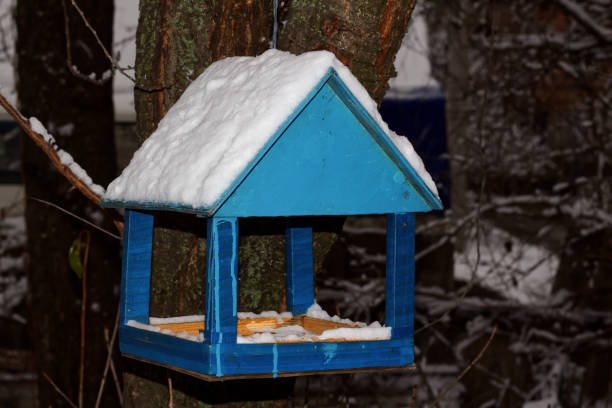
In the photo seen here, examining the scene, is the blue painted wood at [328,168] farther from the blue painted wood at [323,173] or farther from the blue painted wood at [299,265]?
the blue painted wood at [299,265]

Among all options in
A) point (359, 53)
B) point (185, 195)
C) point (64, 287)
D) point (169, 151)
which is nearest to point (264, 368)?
point (185, 195)

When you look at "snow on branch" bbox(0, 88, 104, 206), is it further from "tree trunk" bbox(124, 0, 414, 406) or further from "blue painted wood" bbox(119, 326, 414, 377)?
"blue painted wood" bbox(119, 326, 414, 377)

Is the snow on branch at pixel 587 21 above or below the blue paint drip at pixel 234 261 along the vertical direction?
above

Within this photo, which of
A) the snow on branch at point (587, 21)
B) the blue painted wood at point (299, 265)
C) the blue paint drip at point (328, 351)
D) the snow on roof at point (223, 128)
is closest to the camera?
the snow on roof at point (223, 128)

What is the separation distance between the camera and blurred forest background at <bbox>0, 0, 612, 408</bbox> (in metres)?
2.59

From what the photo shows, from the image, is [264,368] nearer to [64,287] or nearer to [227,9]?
[227,9]

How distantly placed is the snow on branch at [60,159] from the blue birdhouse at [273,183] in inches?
16.1

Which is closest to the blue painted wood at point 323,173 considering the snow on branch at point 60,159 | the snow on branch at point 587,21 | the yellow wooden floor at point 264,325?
the yellow wooden floor at point 264,325

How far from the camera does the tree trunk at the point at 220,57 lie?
244cm

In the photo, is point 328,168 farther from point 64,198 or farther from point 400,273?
point 64,198

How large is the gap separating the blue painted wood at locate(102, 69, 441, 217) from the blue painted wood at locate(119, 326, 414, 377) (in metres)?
0.31

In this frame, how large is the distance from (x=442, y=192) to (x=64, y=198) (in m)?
3.05

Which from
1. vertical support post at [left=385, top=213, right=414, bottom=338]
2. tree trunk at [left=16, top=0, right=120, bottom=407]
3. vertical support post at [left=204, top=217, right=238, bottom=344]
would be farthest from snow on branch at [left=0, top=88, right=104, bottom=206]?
tree trunk at [left=16, top=0, right=120, bottom=407]

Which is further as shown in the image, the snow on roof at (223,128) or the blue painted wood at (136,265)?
the blue painted wood at (136,265)
